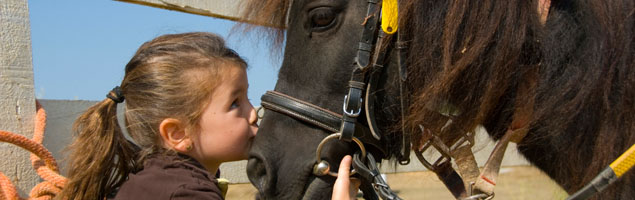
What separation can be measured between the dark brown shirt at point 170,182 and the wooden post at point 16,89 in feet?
1.97

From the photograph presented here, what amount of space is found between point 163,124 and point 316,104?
1.41ft

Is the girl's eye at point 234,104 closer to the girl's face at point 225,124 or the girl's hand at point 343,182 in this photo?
the girl's face at point 225,124

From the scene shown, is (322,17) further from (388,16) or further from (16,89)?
(16,89)

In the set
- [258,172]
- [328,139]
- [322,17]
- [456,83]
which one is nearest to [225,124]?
[258,172]

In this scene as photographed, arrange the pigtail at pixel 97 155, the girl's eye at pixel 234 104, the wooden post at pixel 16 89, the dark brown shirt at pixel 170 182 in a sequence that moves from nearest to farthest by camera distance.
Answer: the dark brown shirt at pixel 170 182, the pigtail at pixel 97 155, the girl's eye at pixel 234 104, the wooden post at pixel 16 89

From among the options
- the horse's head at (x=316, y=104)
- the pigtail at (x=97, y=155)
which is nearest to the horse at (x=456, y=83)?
the horse's head at (x=316, y=104)

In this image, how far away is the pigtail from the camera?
1.34 metres

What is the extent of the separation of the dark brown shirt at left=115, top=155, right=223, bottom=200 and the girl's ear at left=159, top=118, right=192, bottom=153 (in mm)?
32

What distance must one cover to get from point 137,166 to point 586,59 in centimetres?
126

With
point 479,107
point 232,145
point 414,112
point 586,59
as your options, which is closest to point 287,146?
point 232,145

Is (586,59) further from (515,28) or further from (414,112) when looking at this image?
(414,112)

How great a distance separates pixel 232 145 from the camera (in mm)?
1442

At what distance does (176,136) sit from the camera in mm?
1396

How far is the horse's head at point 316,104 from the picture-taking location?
145 centimetres
